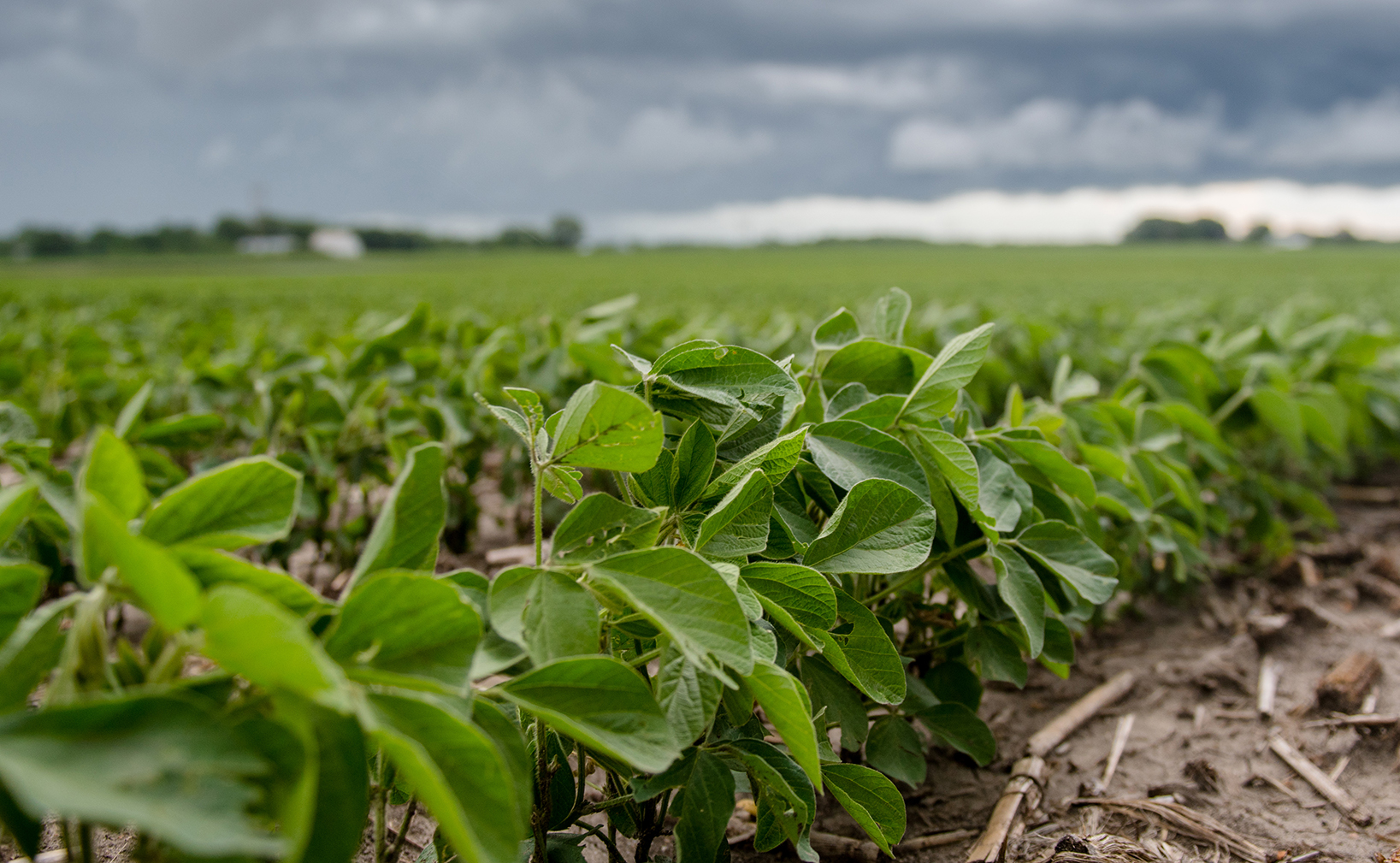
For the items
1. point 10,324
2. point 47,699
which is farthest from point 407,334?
point 10,324

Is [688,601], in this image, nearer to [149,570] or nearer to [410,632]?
[410,632]

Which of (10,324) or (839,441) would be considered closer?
(839,441)

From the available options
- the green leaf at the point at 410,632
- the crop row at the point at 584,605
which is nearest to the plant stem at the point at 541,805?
the crop row at the point at 584,605

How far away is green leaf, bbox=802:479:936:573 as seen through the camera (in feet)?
3.28

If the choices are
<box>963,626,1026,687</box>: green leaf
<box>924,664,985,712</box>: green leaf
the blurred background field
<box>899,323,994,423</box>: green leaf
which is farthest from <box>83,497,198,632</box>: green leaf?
the blurred background field

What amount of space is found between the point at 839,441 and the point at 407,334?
4.17 feet

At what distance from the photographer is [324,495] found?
2285 mm

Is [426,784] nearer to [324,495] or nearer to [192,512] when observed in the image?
[192,512]

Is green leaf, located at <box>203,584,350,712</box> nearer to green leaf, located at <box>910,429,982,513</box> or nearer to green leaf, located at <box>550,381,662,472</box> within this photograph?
green leaf, located at <box>550,381,662,472</box>

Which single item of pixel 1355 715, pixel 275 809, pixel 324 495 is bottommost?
pixel 1355 715

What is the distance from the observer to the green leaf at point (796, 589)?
3.05 feet

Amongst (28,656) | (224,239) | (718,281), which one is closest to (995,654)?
(28,656)

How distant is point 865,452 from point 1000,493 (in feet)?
0.76

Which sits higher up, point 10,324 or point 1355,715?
point 10,324
